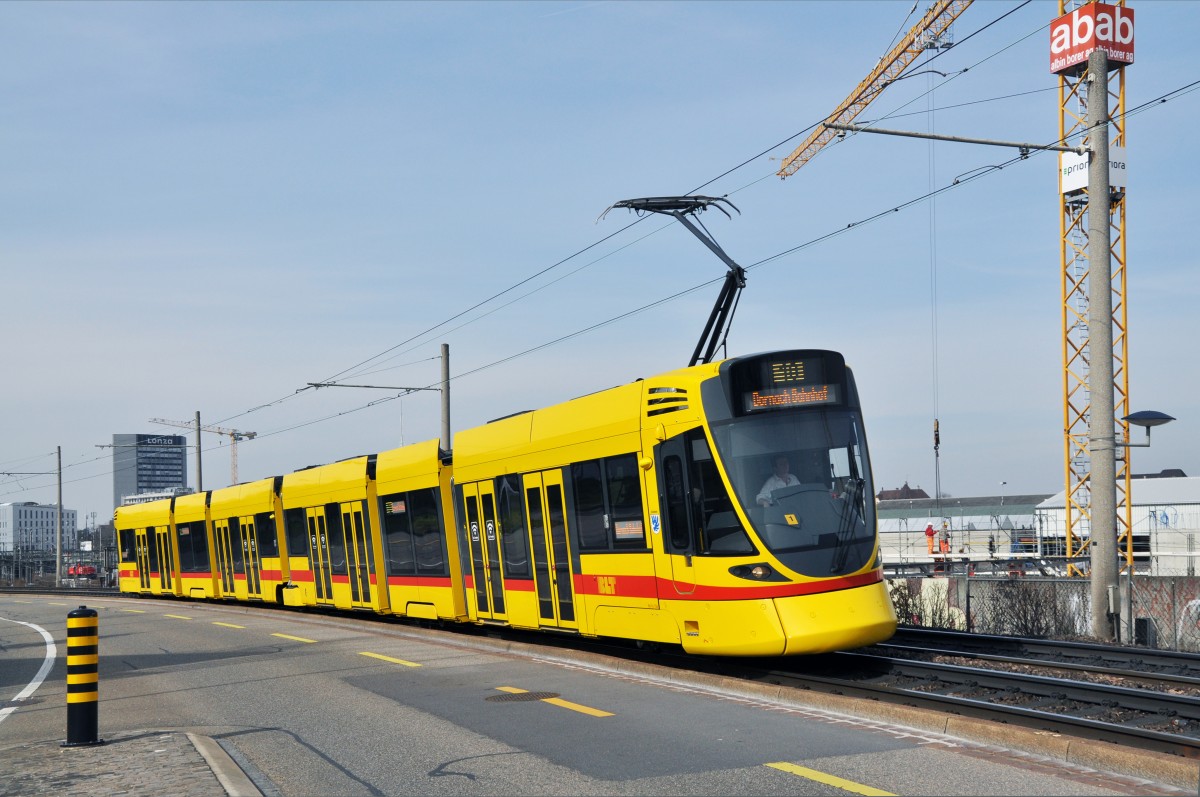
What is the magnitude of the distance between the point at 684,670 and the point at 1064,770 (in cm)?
585

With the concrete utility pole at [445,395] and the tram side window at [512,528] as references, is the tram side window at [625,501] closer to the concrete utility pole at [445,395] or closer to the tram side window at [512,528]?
the tram side window at [512,528]

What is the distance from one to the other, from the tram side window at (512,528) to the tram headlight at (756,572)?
5222 mm

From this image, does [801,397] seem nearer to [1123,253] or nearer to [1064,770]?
[1064,770]

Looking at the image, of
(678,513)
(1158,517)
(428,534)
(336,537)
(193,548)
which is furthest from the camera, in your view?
(1158,517)

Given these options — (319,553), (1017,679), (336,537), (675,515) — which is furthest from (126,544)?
(1017,679)

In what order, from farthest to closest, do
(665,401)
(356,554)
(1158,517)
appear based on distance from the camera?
(1158,517) → (356,554) → (665,401)

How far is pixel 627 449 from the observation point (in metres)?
14.8

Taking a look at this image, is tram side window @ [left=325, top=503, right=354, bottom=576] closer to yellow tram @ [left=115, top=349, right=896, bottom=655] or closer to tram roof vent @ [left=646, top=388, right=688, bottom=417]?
yellow tram @ [left=115, top=349, right=896, bottom=655]

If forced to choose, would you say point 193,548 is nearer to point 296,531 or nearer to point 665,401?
point 296,531

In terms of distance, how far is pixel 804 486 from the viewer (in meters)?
13.0

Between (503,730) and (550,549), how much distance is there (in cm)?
635

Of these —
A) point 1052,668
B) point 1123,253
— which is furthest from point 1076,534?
point 1052,668

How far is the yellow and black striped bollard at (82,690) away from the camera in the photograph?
1015 centimetres

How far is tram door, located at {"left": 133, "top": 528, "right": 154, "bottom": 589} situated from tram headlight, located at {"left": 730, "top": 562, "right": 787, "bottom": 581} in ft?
109
